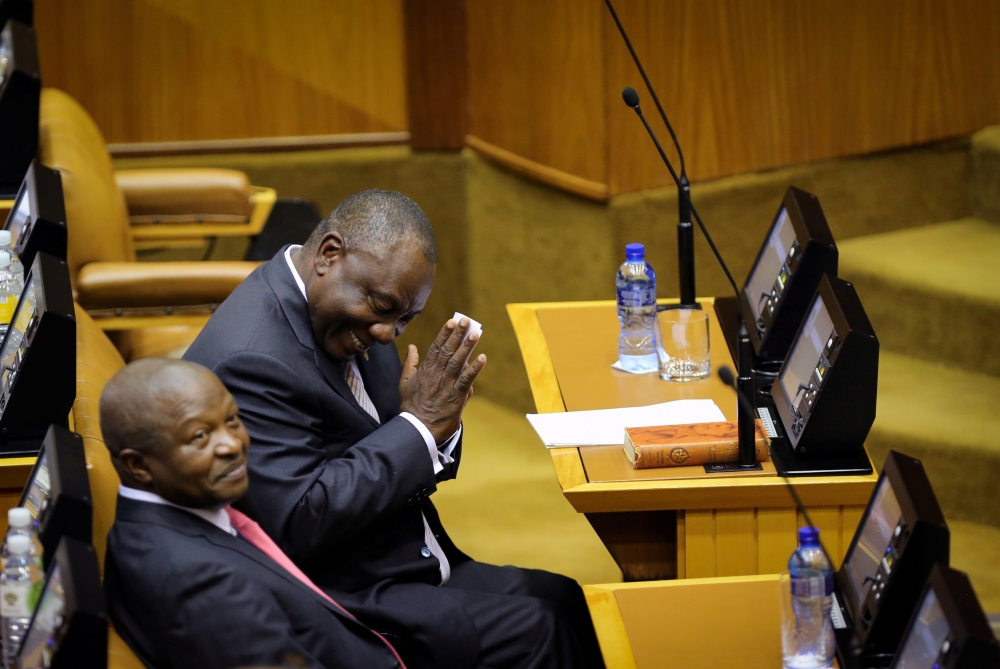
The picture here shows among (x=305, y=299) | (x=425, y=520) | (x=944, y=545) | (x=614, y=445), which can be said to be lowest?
(x=425, y=520)

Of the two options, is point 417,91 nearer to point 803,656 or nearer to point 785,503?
point 785,503

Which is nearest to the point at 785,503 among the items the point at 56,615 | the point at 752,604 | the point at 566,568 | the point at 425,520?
the point at 752,604

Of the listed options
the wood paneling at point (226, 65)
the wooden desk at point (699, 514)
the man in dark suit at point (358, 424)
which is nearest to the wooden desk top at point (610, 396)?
the wooden desk at point (699, 514)

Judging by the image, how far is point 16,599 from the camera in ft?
5.43

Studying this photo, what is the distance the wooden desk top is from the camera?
203 cm

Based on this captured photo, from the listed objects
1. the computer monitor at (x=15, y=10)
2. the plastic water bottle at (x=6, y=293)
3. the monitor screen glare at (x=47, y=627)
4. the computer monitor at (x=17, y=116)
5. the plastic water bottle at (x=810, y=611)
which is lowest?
the plastic water bottle at (x=810, y=611)

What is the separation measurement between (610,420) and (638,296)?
0.42m

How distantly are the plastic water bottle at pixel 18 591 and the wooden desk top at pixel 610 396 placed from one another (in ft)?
2.68

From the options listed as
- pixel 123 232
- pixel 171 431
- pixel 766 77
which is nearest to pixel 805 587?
pixel 171 431

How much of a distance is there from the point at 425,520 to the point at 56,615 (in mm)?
922

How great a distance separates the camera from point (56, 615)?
1.40 m

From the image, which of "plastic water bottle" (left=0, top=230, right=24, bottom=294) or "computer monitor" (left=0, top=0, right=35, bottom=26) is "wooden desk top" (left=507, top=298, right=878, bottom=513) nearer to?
"plastic water bottle" (left=0, top=230, right=24, bottom=294)

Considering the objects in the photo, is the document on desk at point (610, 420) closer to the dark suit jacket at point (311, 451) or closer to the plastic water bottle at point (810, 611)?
the dark suit jacket at point (311, 451)

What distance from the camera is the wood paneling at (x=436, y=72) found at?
4.41 m
